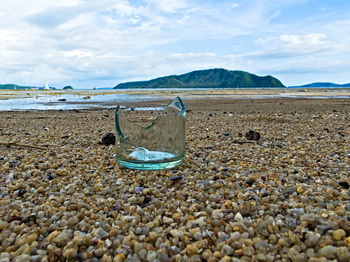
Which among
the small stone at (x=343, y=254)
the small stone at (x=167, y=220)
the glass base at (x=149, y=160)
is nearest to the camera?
the small stone at (x=343, y=254)

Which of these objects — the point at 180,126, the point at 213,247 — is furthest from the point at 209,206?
the point at 180,126

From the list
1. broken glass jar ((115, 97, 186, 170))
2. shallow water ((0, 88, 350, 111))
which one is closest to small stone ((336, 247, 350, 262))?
broken glass jar ((115, 97, 186, 170))

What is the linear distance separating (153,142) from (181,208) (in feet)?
4.58

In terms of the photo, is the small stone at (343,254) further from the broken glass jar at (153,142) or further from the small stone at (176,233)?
the broken glass jar at (153,142)

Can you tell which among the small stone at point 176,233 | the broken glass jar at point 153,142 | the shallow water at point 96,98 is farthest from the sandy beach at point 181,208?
the shallow water at point 96,98

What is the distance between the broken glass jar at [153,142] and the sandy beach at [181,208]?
13 centimetres

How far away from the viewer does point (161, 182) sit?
10.2 ft

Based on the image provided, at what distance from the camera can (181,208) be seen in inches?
96.9

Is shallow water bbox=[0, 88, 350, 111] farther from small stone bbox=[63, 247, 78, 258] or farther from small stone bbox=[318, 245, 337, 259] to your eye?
small stone bbox=[318, 245, 337, 259]

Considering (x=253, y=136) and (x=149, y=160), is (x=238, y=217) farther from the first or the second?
(x=253, y=136)

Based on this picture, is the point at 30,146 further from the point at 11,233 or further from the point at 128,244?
the point at 128,244

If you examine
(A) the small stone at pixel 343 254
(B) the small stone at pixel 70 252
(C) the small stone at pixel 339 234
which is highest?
(C) the small stone at pixel 339 234

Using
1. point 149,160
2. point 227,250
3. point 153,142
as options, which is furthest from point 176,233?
point 153,142

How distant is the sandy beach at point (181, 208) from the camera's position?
73.4 inches
